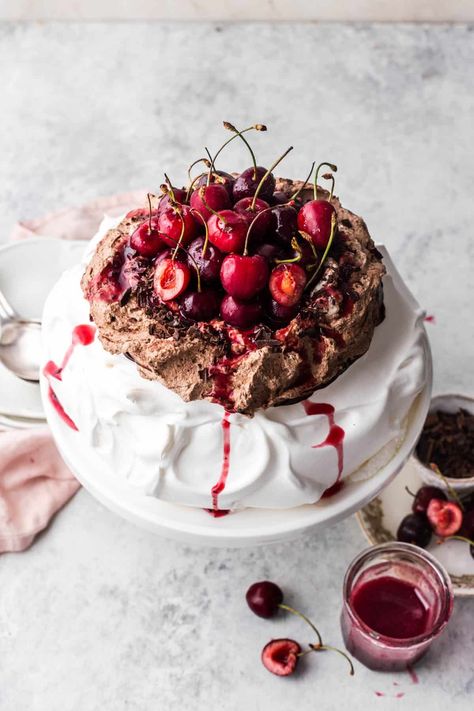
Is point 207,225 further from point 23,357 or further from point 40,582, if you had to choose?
point 40,582

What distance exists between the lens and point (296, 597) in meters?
2.32

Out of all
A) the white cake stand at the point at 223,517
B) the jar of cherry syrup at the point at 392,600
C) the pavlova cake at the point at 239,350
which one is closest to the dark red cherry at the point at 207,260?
the pavlova cake at the point at 239,350

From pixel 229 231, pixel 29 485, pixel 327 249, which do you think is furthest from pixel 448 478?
pixel 29 485

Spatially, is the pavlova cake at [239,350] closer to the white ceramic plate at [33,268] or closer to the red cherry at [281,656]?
the red cherry at [281,656]

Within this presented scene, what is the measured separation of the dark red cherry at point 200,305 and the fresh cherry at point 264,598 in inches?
30.9

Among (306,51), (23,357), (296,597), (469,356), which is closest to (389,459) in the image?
(296,597)

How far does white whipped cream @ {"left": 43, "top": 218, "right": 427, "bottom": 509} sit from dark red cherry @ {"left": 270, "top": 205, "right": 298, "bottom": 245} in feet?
0.91

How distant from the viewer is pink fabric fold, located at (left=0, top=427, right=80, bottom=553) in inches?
93.9

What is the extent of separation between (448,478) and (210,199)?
93 cm

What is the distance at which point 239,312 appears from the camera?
1721mm

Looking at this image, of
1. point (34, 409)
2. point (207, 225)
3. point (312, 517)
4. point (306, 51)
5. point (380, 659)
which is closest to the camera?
point (207, 225)

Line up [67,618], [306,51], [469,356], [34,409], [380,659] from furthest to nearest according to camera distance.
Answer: [306,51]
[469,356]
[34,409]
[67,618]
[380,659]

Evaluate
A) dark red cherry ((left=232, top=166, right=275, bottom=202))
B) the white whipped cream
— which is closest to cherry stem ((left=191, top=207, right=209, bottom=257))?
dark red cherry ((left=232, top=166, right=275, bottom=202))

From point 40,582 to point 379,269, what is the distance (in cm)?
115
